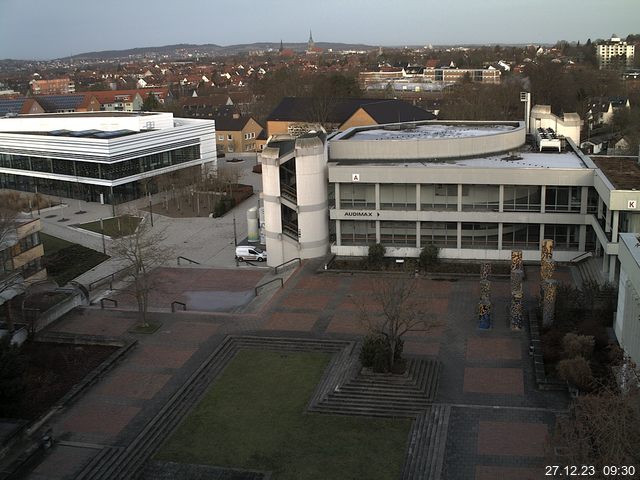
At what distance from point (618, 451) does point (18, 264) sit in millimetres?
29020

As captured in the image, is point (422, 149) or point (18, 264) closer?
point (18, 264)

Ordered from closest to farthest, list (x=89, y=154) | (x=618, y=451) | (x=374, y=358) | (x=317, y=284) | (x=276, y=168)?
(x=618, y=451) → (x=374, y=358) → (x=317, y=284) → (x=276, y=168) → (x=89, y=154)

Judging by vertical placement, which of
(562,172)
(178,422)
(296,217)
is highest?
(562,172)

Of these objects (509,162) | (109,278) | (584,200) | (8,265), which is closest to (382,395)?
(584,200)

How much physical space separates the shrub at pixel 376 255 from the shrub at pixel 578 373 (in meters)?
14.5

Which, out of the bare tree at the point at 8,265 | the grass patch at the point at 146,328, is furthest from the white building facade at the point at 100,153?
the grass patch at the point at 146,328

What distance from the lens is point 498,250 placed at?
34.8m

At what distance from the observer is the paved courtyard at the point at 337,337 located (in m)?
19.3

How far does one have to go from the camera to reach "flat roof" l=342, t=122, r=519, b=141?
135 ft

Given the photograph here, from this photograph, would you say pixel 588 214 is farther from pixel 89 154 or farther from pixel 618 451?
pixel 89 154

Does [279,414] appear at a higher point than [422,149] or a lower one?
lower

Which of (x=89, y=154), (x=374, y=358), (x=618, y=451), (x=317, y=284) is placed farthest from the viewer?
(x=89, y=154)

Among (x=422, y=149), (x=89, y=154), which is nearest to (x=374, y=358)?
(x=422, y=149)

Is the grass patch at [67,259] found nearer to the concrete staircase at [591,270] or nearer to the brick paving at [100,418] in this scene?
the brick paving at [100,418]
